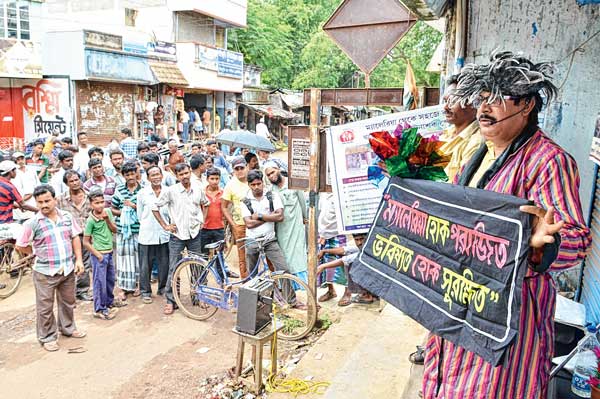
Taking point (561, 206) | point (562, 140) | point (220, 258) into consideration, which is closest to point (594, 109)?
point (562, 140)

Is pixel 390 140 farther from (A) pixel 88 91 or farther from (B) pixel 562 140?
(A) pixel 88 91

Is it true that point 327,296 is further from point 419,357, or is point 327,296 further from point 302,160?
point 419,357

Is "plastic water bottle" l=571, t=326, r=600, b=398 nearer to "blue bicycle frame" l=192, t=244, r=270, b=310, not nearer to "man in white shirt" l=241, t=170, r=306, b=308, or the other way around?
"blue bicycle frame" l=192, t=244, r=270, b=310

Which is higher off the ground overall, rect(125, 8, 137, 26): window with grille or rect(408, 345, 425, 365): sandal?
rect(125, 8, 137, 26): window with grille

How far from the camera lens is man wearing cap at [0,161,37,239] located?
6773 mm

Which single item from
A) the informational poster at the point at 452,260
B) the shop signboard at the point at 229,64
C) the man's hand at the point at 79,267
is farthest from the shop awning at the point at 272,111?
the informational poster at the point at 452,260

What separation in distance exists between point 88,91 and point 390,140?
712 inches

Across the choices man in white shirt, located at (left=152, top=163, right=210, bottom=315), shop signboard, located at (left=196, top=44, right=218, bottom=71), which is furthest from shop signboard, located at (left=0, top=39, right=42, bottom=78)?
man in white shirt, located at (left=152, top=163, right=210, bottom=315)

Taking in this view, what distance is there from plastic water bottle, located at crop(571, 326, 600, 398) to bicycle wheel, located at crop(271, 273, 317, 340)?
121 inches

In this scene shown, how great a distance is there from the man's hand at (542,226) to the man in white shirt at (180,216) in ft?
16.5

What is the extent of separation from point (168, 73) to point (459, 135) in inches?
790

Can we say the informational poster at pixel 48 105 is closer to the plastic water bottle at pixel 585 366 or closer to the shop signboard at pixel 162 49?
the shop signboard at pixel 162 49

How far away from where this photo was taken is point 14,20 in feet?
52.3

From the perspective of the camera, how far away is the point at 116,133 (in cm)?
1948
